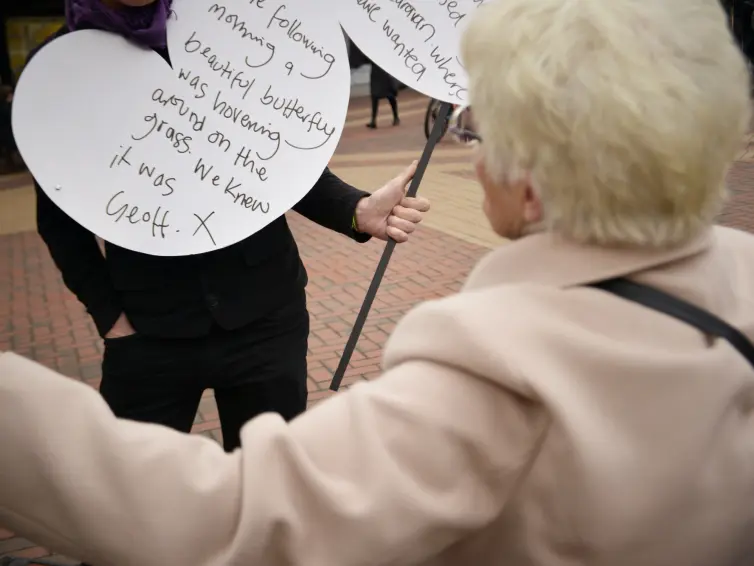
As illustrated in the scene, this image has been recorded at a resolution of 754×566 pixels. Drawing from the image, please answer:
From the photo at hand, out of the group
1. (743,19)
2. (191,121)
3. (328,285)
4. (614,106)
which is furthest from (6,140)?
(614,106)

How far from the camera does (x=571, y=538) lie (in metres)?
0.84

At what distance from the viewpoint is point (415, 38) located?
1727 millimetres

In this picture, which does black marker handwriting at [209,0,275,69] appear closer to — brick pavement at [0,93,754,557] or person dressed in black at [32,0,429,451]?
person dressed in black at [32,0,429,451]

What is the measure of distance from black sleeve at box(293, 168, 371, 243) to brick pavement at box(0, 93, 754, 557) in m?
1.81

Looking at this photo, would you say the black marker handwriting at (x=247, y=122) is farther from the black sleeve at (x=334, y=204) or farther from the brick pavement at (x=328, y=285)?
the brick pavement at (x=328, y=285)

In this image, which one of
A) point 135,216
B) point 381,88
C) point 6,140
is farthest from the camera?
point 381,88

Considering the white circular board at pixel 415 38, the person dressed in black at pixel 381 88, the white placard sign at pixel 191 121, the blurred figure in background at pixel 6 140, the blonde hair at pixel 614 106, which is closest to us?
Result: the blonde hair at pixel 614 106

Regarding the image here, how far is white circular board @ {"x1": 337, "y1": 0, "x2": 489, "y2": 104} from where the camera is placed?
5.51 ft

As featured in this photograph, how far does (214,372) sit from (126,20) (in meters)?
0.78

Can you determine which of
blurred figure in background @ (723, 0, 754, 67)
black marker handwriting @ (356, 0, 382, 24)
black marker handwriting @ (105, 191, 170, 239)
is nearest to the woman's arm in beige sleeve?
black marker handwriting @ (105, 191, 170, 239)

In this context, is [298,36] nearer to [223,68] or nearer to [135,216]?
[223,68]

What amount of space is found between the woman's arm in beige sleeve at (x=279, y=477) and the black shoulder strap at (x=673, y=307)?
0.19 metres

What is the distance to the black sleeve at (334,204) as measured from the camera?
178 cm

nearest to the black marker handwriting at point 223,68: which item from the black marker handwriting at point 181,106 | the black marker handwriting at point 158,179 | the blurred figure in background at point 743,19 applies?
the black marker handwriting at point 181,106
